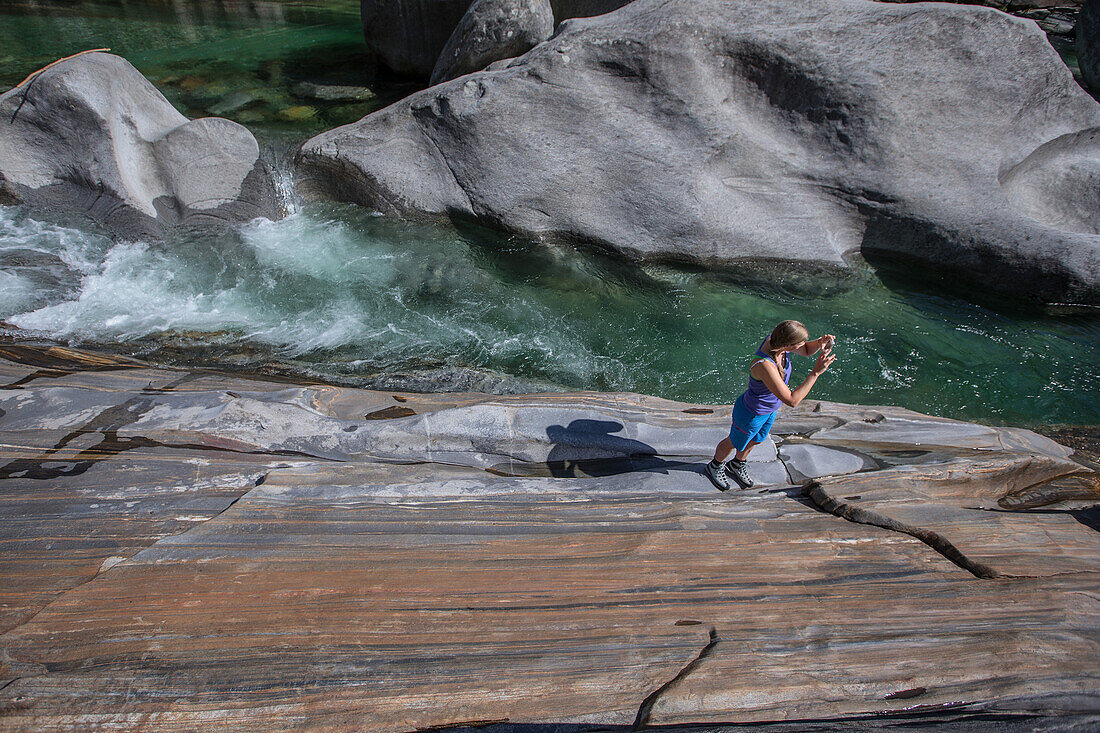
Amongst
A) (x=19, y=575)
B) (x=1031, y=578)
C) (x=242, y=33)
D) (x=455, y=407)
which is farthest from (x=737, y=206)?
(x=242, y=33)

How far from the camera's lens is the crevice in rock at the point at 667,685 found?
5.64 ft

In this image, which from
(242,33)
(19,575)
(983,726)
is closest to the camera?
(983,726)

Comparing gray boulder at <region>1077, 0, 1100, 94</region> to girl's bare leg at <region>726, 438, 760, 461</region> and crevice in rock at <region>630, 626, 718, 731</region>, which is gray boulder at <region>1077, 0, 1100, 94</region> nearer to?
girl's bare leg at <region>726, 438, 760, 461</region>

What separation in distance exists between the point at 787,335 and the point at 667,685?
5.41ft

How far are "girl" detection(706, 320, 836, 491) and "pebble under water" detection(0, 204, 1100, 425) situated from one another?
1457mm

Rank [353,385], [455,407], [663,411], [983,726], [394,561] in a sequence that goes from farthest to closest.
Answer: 1. [353,385]
2. [663,411]
3. [455,407]
4. [394,561]
5. [983,726]

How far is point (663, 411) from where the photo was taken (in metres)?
3.84

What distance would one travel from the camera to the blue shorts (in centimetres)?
303

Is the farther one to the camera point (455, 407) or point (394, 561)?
point (455, 407)

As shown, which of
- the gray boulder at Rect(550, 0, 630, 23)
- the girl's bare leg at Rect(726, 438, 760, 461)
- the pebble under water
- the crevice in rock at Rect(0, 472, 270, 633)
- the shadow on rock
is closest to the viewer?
the crevice in rock at Rect(0, 472, 270, 633)

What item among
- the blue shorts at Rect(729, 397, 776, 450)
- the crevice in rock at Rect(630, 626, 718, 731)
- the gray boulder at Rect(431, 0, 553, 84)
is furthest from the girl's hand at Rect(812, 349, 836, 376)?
the gray boulder at Rect(431, 0, 553, 84)

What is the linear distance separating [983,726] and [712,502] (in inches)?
54.0

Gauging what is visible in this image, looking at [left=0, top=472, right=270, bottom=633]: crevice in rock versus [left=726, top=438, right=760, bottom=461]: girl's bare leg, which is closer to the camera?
[left=0, top=472, right=270, bottom=633]: crevice in rock

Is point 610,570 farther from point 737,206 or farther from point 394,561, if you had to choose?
point 737,206
